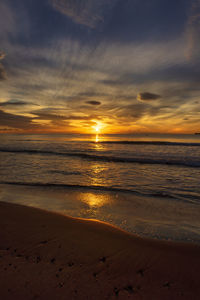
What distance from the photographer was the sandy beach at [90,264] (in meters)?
2.32

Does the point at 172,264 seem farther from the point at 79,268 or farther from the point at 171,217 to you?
the point at 171,217

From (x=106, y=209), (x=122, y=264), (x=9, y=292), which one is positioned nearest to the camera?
(x=9, y=292)

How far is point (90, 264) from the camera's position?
9.51ft

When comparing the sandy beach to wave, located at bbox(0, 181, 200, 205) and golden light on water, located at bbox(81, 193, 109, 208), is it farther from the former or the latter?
wave, located at bbox(0, 181, 200, 205)

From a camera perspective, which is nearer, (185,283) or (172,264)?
(185,283)

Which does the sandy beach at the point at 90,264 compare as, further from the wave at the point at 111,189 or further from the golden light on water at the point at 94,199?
the wave at the point at 111,189

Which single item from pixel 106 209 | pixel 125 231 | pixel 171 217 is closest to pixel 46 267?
pixel 125 231

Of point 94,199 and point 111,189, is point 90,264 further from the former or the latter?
point 111,189

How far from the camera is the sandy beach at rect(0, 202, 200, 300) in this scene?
2316 mm

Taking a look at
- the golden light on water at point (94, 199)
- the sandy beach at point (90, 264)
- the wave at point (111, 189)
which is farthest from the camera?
the wave at point (111, 189)

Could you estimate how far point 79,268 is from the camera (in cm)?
277

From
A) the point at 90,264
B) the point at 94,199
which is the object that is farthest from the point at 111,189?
the point at 90,264

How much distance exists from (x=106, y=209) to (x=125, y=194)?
1988 mm

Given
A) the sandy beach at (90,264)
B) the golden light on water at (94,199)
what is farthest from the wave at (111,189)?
the sandy beach at (90,264)
